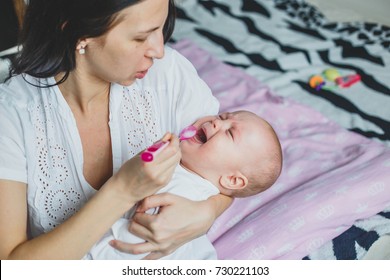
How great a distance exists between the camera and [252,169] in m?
1.29

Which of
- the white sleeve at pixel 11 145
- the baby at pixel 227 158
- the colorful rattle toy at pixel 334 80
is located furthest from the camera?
the colorful rattle toy at pixel 334 80

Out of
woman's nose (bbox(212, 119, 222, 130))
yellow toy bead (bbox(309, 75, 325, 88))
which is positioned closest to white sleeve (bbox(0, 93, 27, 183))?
woman's nose (bbox(212, 119, 222, 130))

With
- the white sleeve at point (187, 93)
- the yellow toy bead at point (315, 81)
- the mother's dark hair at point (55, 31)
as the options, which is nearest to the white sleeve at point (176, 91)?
the white sleeve at point (187, 93)

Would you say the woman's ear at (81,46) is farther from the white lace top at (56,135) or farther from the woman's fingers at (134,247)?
the woman's fingers at (134,247)

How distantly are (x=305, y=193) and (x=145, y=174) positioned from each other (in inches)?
25.4

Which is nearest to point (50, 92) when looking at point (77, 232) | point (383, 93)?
point (77, 232)

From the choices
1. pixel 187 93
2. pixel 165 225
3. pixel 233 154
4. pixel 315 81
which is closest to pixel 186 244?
pixel 165 225

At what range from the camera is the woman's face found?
1.00 m

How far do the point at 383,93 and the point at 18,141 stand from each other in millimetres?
1388

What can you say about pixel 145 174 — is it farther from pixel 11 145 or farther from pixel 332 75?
pixel 332 75

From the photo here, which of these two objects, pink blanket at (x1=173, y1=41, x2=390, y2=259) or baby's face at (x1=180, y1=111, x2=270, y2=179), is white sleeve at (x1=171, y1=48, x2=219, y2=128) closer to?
baby's face at (x1=180, y1=111, x2=270, y2=179)

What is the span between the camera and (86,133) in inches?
46.9

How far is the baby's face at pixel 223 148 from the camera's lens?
1.28 meters
